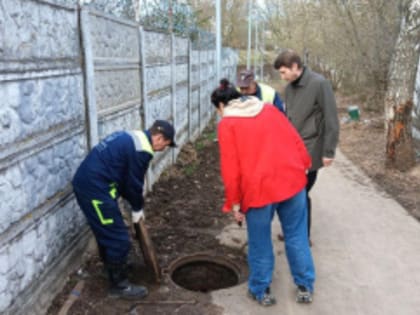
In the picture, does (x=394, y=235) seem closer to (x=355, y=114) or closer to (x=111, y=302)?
(x=111, y=302)

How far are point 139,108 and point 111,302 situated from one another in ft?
9.66

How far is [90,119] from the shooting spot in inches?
155

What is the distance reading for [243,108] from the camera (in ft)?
9.97

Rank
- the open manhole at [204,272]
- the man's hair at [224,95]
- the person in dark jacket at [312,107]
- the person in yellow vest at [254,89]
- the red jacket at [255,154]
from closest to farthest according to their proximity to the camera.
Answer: the red jacket at [255,154] < the man's hair at [224,95] < the person in dark jacket at [312,107] < the open manhole at [204,272] < the person in yellow vest at [254,89]

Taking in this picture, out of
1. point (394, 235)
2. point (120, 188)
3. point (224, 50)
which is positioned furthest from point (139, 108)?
point (224, 50)

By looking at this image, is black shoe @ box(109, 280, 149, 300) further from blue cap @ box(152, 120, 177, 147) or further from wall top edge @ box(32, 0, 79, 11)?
wall top edge @ box(32, 0, 79, 11)

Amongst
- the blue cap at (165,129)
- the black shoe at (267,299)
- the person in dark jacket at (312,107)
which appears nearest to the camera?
the blue cap at (165,129)

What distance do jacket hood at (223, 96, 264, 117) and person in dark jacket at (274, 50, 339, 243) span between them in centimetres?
93

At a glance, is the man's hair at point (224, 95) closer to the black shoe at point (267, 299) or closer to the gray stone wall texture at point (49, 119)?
the gray stone wall texture at point (49, 119)

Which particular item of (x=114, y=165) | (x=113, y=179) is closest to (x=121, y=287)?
(x=113, y=179)

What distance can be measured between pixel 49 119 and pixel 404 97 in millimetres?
6170

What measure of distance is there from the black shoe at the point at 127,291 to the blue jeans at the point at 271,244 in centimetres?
93

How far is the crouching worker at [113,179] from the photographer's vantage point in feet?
10.5

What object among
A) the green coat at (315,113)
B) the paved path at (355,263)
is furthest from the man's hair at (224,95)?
the paved path at (355,263)
